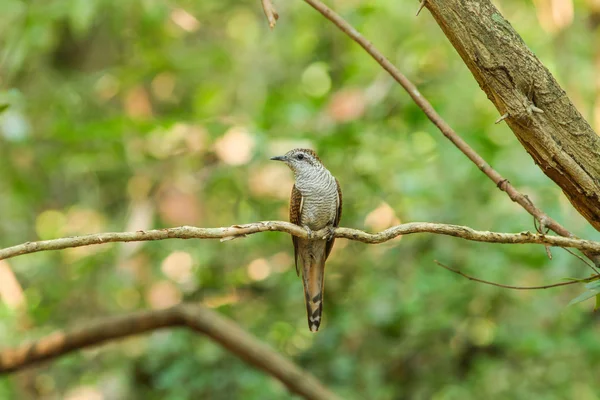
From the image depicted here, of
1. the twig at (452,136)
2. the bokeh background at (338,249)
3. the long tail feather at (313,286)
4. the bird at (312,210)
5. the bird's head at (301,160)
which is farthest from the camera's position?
the bokeh background at (338,249)

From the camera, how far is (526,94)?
1871mm

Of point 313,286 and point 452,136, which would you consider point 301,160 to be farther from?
point 452,136

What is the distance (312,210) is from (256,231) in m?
1.72

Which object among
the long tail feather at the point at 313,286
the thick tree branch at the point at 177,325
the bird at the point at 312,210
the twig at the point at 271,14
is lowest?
the thick tree branch at the point at 177,325

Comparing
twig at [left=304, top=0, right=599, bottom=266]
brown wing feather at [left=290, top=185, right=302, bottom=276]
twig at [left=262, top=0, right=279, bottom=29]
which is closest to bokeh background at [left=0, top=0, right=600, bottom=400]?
brown wing feather at [left=290, top=185, right=302, bottom=276]

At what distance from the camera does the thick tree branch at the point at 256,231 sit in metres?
1.74

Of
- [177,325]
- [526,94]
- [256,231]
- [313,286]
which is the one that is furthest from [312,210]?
[526,94]

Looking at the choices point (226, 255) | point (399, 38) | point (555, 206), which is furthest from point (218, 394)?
point (399, 38)

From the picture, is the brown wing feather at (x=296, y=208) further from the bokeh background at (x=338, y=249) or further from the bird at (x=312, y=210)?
the bokeh background at (x=338, y=249)

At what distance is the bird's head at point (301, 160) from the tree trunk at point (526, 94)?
6.24 feet

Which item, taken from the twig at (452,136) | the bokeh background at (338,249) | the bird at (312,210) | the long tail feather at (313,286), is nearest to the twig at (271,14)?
the twig at (452,136)

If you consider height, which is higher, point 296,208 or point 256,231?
point 296,208

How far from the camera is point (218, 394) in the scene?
5484 mm

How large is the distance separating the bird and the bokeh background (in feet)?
1.40
